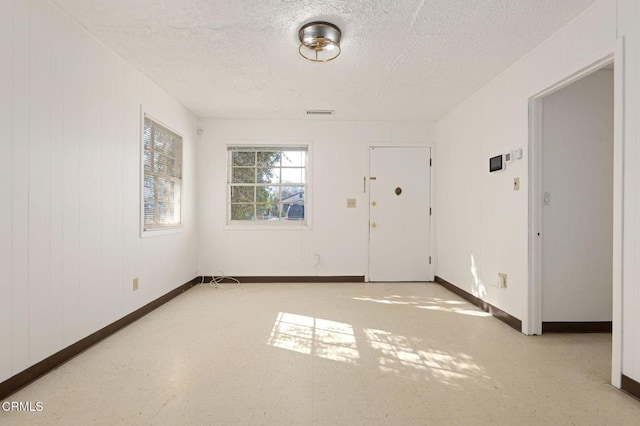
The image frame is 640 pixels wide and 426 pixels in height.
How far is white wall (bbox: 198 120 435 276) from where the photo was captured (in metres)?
5.04

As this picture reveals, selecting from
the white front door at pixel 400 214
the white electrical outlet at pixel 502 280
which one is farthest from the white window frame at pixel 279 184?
the white electrical outlet at pixel 502 280

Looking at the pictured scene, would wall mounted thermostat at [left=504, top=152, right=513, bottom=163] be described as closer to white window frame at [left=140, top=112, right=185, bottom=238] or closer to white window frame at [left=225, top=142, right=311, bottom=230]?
white window frame at [left=225, top=142, right=311, bottom=230]

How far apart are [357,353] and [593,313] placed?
2286 millimetres

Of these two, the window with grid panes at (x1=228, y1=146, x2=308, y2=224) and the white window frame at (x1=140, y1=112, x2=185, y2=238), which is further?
the window with grid panes at (x1=228, y1=146, x2=308, y2=224)

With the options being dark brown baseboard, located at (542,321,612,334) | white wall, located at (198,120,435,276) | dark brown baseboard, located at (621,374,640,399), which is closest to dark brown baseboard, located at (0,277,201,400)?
white wall, located at (198,120,435,276)

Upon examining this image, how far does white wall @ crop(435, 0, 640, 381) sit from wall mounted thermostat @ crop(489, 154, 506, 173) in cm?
8

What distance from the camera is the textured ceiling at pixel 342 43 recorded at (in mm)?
2301

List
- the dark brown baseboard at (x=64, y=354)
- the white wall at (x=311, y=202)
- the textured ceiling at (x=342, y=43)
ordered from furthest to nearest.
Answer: the white wall at (x=311, y=202) → the textured ceiling at (x=342, y=43) → the dark brown baseboard at (x=64, y=354)

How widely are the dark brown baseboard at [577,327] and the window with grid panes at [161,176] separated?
411cm

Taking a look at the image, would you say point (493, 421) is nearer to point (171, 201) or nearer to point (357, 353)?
point (357, 353)

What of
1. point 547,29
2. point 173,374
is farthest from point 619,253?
point 173,374

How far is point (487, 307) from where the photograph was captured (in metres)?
3.60

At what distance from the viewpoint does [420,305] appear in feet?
12.7

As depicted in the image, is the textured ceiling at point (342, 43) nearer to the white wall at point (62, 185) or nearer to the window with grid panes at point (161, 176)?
the white wall at point (62, 185)
